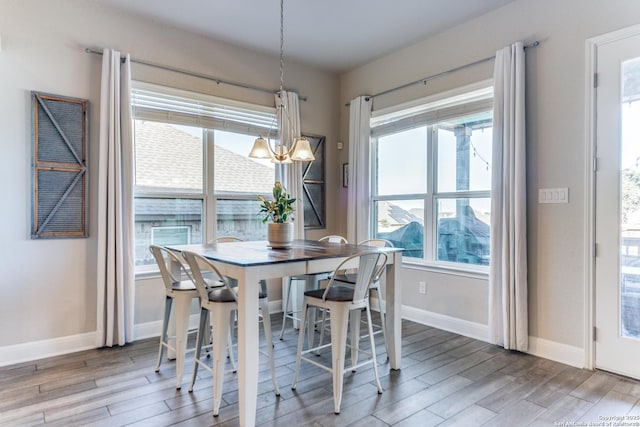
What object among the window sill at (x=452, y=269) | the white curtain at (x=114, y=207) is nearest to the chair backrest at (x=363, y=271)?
the window sill at (x=452, y=269)

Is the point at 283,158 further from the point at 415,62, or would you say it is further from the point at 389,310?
the point at 415,62

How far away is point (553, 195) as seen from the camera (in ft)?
9.55

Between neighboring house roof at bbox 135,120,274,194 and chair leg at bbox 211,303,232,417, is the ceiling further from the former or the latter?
chair leg at bbox 211,303,232,417

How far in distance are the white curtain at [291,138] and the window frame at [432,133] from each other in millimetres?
850

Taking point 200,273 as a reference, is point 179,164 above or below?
above

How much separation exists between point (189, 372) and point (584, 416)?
96.8 inches

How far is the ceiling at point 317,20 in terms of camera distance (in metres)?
3.18

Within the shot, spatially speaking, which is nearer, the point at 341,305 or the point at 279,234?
the point at 341,305

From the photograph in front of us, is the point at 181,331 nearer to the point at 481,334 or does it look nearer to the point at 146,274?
the point at 146,274

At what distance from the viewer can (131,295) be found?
323 cm

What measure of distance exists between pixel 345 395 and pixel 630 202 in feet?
7.48

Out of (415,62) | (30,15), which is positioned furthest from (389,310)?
(30,15)

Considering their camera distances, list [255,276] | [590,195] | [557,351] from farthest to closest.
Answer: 1. [557,351]
2. [590,195]
3. [255,276]

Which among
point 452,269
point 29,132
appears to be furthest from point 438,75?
point 29,132
